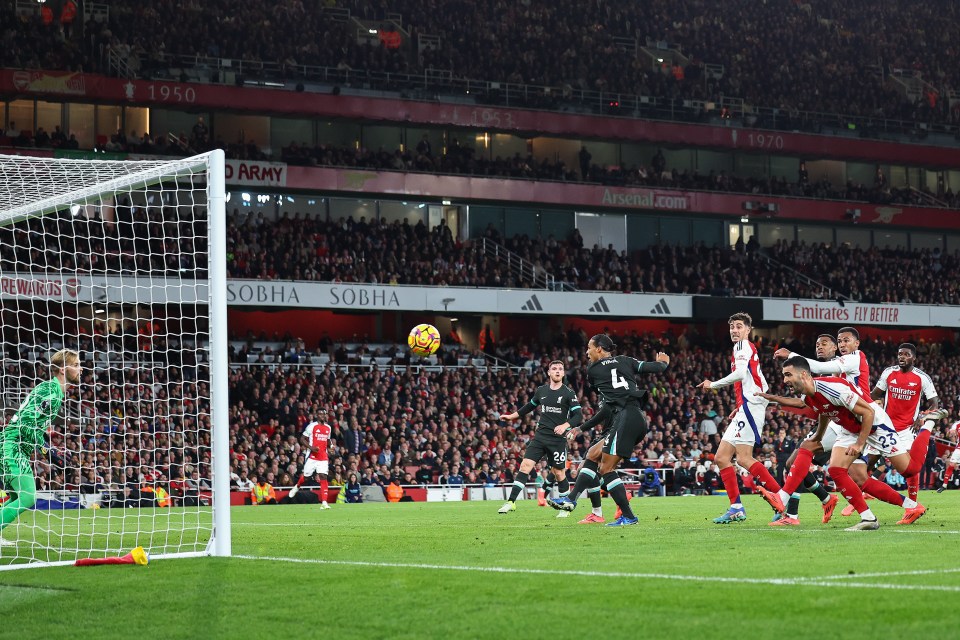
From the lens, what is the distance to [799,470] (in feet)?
45.6

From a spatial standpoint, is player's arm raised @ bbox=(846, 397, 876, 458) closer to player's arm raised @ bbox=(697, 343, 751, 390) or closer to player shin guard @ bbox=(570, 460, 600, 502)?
player's arm raised @ bbox=(697, 343, 751, 390)

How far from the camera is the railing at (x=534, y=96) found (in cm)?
4581

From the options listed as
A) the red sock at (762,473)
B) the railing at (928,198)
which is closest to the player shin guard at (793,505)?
the red sock at (762,473)

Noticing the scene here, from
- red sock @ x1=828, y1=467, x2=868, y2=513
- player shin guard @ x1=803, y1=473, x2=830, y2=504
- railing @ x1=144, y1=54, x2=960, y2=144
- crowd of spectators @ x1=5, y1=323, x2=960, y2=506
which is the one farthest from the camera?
railing @ x1=144, y1=54, x2=960, y2=144

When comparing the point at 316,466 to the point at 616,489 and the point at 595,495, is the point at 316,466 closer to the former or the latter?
the point at 595,495

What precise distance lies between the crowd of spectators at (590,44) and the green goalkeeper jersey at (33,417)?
34.0m

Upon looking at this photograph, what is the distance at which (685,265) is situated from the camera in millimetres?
50531

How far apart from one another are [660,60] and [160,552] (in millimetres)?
48796

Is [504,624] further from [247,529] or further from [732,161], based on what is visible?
[732,161]

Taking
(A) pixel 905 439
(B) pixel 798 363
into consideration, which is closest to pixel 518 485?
(A) pixel 905 439

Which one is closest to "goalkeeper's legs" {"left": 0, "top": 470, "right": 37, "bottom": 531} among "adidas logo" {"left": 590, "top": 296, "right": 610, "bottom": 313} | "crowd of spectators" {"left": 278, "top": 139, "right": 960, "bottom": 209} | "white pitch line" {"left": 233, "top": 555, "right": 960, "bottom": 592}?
"white pitch line" {"left": 233, "top": 555, "right": 960, "bottom": 592}

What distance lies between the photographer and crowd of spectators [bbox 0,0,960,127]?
148ft

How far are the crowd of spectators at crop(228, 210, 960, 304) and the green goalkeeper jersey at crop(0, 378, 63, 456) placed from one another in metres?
28.5

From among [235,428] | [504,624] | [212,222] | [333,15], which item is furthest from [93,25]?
[504,624]
